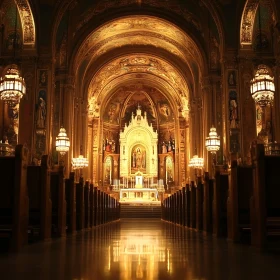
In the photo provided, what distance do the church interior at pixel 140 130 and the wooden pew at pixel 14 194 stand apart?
0.02 meters

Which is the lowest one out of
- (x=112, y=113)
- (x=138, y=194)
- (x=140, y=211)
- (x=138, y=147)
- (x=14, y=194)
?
(x=140, y=211)

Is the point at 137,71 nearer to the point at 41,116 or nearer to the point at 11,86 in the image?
the point at 41,116

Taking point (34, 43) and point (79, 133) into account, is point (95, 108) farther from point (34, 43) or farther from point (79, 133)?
point (34, 43)

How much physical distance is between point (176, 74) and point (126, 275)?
27.4m

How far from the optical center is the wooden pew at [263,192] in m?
6.75

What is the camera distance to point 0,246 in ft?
23.3

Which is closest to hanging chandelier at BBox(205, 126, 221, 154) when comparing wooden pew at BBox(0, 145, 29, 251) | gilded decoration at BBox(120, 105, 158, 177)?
wooden pew at BBox(0, 145, 29, 251)

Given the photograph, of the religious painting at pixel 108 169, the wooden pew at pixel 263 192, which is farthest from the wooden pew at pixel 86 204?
the religious painting at pixel 108 169

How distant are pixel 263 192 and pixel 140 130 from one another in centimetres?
3039

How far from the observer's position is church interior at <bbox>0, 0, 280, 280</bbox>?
696 centimetres

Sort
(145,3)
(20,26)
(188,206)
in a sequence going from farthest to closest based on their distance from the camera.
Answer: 1. (145,3)
2. (20,26)
3. (188,206)

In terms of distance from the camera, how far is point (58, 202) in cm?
1027

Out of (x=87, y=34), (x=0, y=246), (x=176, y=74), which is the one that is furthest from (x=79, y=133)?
(x=0, y=246)

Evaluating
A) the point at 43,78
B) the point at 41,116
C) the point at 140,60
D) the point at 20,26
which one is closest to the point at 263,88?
the point at 41,116
